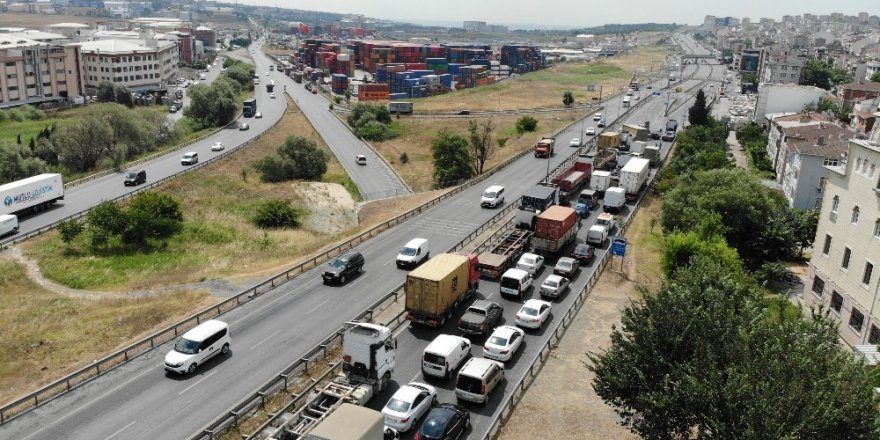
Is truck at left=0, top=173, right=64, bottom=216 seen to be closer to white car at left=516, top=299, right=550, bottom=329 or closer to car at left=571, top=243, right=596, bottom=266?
white car at left=516, top=299, right=550, bottom=329

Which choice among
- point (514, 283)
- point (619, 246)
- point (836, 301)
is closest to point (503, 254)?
point (514, 283)

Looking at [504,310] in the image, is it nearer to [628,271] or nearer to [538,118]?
[628,271]

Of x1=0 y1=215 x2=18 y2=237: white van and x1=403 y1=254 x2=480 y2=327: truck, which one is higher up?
x1=403 y1=254 x2=480 y2=327: truck

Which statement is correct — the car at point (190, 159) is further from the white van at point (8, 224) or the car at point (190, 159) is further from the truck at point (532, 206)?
the truck at point (532, 206)

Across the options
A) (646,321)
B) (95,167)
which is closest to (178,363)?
(646,321)

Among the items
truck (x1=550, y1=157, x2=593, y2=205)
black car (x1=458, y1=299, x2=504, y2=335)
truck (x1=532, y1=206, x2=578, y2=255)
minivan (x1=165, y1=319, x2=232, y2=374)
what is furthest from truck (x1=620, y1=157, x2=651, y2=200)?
minivan (x1=165, y1=319, x2=232, y2=374)

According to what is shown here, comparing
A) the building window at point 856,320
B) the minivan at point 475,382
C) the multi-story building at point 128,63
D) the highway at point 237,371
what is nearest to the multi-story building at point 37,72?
the multi-story building at point 128,63

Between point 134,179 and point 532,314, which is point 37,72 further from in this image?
point 532,314
